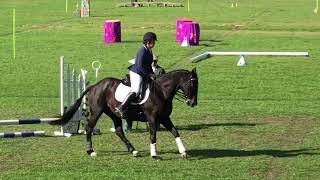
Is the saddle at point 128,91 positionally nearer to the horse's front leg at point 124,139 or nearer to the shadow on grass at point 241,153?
the horse's front leg at point 124,139

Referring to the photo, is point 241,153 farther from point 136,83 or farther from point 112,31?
point 112,31

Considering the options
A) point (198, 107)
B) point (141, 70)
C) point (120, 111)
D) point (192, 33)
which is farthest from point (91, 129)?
point (192, 33)

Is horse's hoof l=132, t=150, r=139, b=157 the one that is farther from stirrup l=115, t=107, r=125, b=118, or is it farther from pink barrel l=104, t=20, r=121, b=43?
pink barrel l=104, t=20, r=121, b=43

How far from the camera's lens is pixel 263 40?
46938 millimetres

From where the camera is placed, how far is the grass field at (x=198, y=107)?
49.2ft

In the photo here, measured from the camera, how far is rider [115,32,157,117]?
15.7 m

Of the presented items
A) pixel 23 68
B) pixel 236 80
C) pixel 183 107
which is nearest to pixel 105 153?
pixel 183 107

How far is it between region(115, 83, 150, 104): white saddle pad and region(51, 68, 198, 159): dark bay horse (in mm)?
81

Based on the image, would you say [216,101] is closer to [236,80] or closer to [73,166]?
[236,80]

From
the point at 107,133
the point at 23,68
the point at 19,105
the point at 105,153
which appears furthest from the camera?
the point at 23,68

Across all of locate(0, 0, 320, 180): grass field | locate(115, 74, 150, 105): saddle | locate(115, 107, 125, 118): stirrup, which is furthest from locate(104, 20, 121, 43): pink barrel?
locate(115, 107, 125, 118): stirrup

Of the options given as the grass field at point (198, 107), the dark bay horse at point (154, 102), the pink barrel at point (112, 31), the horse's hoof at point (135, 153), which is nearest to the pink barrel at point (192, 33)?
the grass field at point (198, 107)

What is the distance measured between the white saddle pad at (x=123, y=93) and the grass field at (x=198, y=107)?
1.18m

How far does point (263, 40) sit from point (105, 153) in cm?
3160
